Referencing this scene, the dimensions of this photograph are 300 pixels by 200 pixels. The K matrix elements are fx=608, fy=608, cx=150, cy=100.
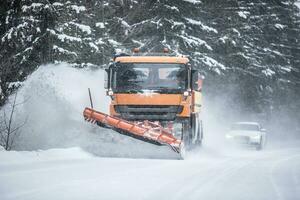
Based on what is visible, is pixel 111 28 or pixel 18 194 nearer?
pixel 18 194

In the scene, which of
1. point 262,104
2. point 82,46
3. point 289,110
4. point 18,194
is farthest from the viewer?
point 289,110

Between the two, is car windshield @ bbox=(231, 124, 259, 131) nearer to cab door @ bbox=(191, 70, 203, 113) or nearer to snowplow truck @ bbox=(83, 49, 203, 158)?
cab door @ bbox=(191, 70, 203, 113)

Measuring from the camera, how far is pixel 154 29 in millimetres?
33375

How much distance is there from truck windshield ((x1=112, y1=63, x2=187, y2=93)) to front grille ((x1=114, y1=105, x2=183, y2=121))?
1.60 ft

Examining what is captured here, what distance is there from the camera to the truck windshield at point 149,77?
688 inches

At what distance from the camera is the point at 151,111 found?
17.4 m

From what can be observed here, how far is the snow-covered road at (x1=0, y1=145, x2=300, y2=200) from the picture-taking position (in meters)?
8.68

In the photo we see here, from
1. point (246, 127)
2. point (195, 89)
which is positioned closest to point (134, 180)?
point (195, 89)

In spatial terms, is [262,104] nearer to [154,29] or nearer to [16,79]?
[154,29]

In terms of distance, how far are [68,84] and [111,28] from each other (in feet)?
34.4

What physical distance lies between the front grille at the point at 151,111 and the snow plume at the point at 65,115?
0.91m

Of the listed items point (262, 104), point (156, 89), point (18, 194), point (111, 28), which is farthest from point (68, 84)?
point (262, 104)

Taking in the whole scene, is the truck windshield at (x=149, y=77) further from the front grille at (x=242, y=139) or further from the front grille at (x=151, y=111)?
the front grille at (x=242, y=139)

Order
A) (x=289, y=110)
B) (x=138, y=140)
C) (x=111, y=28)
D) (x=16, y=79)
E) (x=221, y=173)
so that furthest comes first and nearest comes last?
(x=289, y=110), (x=111, y=28), (x=16, y=79), (x=138, y=140), (x=221, y=173)
